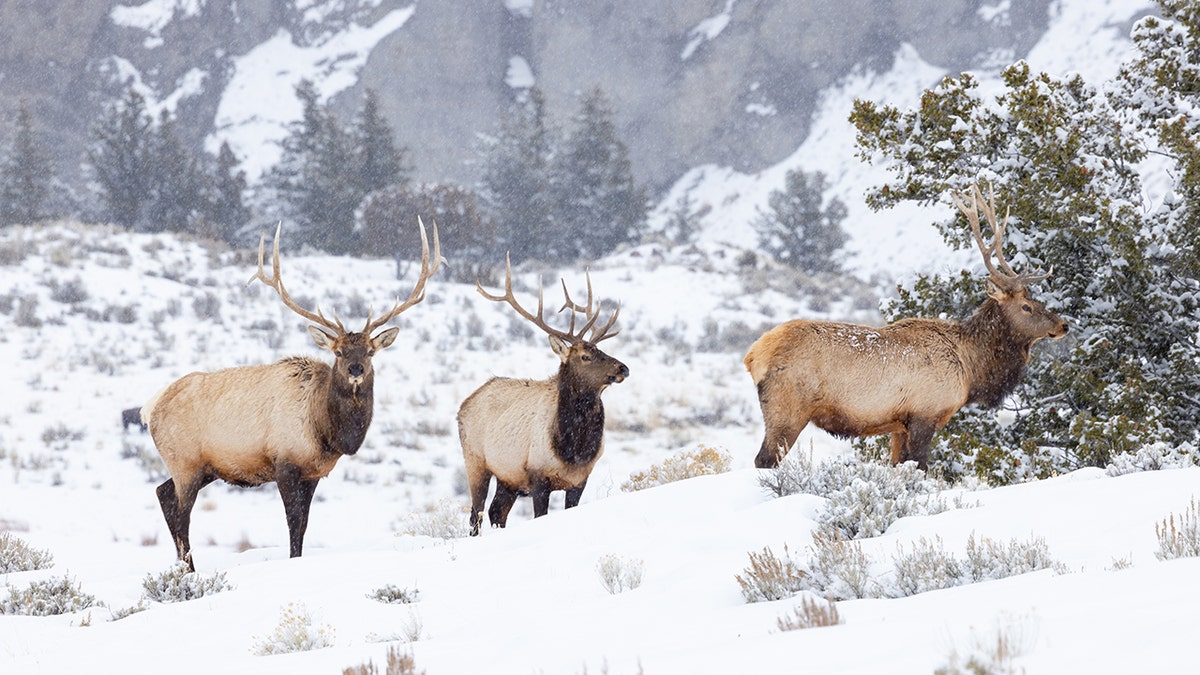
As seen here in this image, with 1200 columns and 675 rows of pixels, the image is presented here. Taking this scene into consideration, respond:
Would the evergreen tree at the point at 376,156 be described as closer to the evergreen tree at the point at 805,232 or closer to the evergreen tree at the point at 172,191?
the evergreen tree at the point at 172,191

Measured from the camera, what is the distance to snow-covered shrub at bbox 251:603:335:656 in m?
4.43

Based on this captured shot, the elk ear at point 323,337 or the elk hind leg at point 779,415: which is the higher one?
the elk ear at point 323,337

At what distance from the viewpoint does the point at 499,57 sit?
63188 millimetres

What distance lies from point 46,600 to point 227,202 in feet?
116

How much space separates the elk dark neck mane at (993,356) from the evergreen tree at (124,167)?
35.4m

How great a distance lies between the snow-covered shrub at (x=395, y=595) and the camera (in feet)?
17.2

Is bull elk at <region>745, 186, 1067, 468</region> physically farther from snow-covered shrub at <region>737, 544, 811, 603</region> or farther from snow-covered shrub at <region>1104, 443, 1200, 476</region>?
snow-covered shrub at <region>737, 544, 811, 603</region>

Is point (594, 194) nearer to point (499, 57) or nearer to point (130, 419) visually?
point (499, 57)

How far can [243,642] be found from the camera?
15.6 ft

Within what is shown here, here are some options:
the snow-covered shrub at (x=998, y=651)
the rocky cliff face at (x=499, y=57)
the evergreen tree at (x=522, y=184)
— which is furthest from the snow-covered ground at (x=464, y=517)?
the rocky cliff face at (x=499, y=57)

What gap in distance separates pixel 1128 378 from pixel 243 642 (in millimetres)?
7857

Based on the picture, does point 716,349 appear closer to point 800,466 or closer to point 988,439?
point 988,439

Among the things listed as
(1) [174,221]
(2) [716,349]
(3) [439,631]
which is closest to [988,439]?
(3) [439,631]

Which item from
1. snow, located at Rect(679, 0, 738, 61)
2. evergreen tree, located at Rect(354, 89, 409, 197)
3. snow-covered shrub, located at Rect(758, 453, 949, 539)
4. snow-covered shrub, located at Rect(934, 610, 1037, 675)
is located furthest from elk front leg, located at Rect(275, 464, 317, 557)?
snow, located at Rect(679, 0, 738, 61)
